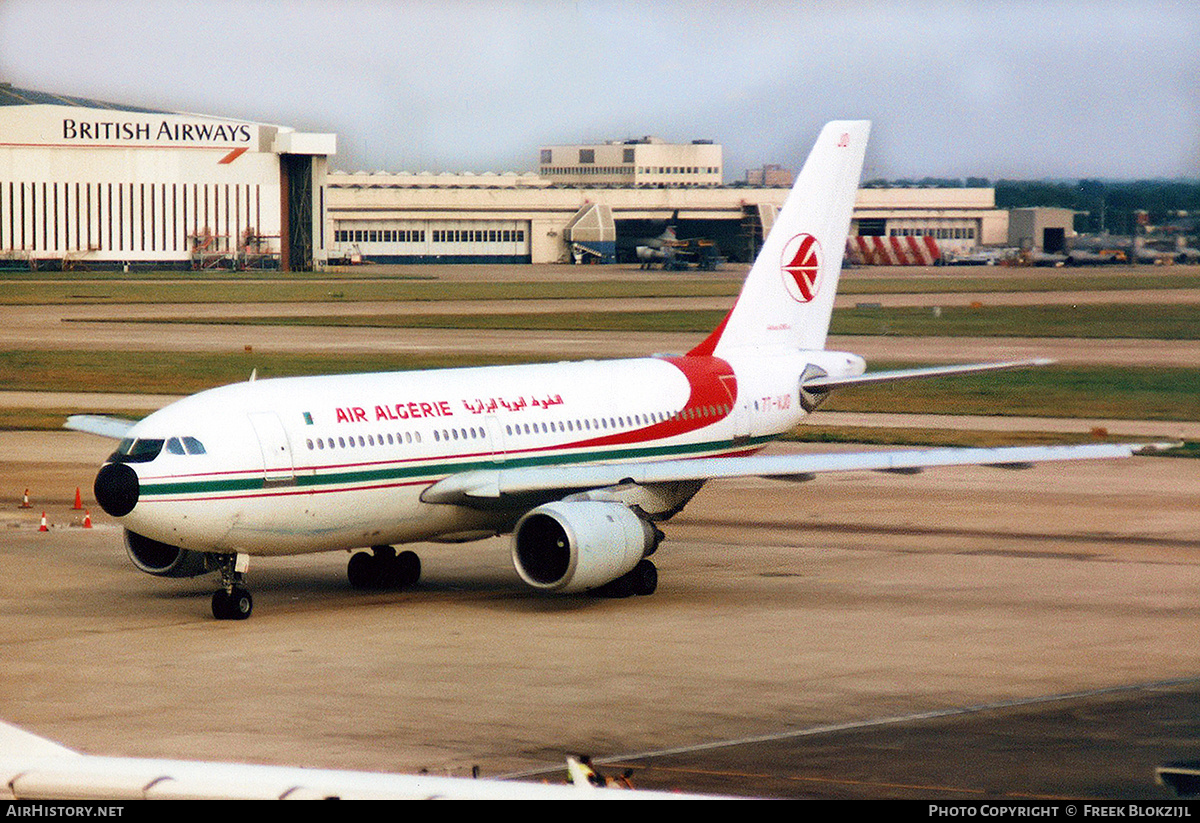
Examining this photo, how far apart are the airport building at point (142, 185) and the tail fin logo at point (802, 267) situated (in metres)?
158

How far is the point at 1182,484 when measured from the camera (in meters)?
48.2

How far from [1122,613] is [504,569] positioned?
40.8 ft

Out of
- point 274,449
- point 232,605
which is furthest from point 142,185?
point 274,449

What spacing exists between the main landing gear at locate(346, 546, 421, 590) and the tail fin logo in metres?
11.7

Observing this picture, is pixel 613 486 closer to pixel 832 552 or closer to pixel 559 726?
pixel 832 552

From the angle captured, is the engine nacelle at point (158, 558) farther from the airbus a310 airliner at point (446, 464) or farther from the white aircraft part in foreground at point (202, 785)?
the white aircraft part in foreground at point (202, 785)

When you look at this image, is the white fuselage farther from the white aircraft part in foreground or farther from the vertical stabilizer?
the white aircraft part in foreground

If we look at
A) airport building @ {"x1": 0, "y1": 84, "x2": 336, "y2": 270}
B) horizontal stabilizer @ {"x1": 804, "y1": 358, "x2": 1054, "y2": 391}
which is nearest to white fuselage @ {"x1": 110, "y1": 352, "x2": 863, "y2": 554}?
horizontal stabilizer @ {"x1": 804, "y1": 358, "x2": 1054, "y2": 391}

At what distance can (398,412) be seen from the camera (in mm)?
32938

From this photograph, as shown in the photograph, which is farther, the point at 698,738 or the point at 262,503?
the point at 262,503

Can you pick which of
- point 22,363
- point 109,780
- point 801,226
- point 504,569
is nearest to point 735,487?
point 801,226

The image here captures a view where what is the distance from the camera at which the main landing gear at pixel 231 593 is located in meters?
31.3

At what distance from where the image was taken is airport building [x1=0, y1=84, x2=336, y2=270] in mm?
187000

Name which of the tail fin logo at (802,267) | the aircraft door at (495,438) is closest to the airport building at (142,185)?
the tail fin logo at (802,267)
